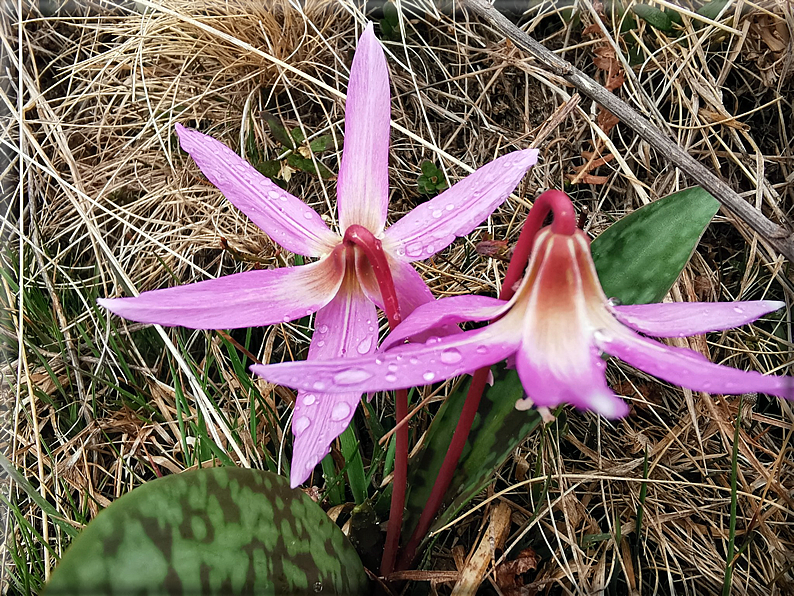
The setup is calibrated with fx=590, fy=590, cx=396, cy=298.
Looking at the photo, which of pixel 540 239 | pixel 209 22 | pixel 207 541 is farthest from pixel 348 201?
pixel 209 22

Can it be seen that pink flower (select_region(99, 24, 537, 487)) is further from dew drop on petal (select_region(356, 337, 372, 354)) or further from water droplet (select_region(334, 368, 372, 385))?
water droplet (select_region(334, 368, 372, 385))

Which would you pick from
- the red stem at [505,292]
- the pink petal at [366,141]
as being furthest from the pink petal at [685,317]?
the pink petal at [366,141]

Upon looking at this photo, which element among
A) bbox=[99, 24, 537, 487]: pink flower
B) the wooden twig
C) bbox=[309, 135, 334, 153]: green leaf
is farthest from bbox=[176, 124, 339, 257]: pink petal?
bbox=[309, 135, 334, 153]: green leaf

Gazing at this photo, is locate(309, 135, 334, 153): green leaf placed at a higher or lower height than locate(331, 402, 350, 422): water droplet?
lower

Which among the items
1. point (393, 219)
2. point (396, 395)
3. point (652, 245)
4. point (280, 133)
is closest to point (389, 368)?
point (396, 395)

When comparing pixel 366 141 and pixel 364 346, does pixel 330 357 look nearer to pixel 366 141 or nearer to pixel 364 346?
pixel 364 346

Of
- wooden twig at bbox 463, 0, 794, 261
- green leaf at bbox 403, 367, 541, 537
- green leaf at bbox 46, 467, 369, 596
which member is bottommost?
green leaf at bbox 403, 367, 541, 537

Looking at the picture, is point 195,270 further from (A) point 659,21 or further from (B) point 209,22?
(A) point 659,21
